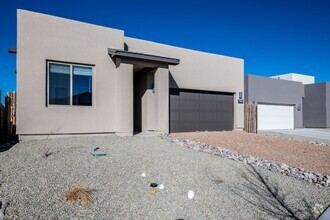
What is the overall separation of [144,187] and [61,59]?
621 cm

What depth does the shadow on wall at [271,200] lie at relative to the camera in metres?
3.50

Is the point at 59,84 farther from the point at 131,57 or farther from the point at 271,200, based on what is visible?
the point at 271,200

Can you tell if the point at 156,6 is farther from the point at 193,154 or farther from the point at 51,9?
the point at 193,154

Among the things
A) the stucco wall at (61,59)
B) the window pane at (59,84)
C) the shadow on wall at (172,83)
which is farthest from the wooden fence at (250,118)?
the window pane at (59,84)

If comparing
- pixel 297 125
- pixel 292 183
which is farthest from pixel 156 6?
pixel 297 125

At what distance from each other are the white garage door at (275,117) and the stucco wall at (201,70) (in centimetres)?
498

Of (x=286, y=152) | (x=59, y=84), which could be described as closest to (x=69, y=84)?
(x=59, y=84)

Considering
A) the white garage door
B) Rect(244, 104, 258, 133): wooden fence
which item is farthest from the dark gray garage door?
the white garage door

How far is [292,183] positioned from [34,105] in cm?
800

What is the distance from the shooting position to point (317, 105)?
21.1 metres

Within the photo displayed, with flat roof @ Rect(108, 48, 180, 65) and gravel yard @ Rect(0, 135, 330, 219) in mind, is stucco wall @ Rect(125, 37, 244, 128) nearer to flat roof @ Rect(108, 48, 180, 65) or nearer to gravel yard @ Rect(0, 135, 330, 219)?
flat roof @ Rect(108, 48, 180, 65)

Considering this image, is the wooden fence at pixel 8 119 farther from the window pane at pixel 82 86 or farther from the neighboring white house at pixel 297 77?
the neighboring white house at pixel 297 77

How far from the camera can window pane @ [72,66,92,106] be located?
8.21 meters

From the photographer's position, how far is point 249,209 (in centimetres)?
350
